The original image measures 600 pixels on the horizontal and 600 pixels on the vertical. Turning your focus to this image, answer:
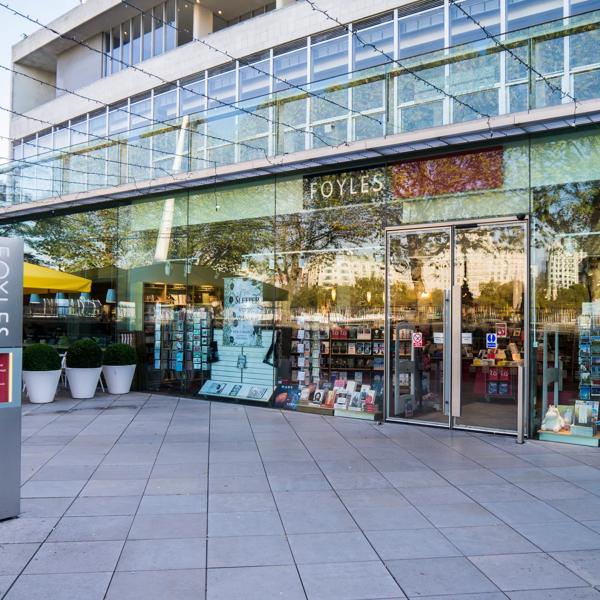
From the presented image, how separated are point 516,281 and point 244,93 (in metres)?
10.9

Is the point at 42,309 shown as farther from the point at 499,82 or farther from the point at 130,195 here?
the point at 499,82

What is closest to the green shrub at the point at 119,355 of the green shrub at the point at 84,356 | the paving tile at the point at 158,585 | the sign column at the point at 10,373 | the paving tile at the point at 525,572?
the green shrub at the point at 84,356

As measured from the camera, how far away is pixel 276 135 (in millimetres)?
10547

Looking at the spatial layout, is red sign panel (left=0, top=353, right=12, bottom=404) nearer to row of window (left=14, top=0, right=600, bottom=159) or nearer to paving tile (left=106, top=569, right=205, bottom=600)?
paving tile (left=106, top=569, right=205, bottom=600)

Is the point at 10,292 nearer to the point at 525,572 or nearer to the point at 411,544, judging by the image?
the point at 411,544

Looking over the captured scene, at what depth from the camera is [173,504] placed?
521 cm

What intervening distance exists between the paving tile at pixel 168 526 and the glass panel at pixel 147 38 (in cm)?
1997

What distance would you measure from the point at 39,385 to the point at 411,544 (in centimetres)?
842

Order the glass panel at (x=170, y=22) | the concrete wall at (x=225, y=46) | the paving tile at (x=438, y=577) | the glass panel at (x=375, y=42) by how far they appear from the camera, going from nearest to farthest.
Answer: the paving tile at (x=438, y=577), the glass panel at (x=375, y=42), the concrete wall at (x=225, y=46), the glass panel at (x=170, y=22)

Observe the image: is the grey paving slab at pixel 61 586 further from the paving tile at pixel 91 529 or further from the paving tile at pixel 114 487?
the paving tile at pixel 114 487

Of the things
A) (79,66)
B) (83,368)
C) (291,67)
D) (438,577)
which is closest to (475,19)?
(291,67)

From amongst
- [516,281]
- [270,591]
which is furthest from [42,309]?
[270,591]

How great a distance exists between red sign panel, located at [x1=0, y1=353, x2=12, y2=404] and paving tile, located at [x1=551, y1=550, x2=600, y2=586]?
3.99 meters

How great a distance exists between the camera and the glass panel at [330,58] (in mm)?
15539
